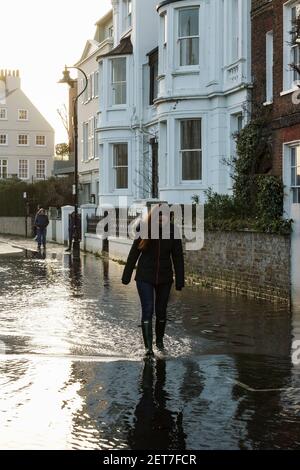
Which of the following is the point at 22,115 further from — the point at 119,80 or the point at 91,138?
the point at 119,80

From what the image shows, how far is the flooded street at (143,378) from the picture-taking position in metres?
6.58

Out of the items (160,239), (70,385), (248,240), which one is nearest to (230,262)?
(248,240)

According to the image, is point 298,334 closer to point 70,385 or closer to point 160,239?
point 160,239

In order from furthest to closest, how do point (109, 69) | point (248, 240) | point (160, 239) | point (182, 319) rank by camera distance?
1. point (109, 69)
2. point (248, 240)
3. point (182, 319)
4. point (160, 239)

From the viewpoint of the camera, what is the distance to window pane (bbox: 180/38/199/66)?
26969mm

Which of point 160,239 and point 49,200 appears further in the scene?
point 49,200

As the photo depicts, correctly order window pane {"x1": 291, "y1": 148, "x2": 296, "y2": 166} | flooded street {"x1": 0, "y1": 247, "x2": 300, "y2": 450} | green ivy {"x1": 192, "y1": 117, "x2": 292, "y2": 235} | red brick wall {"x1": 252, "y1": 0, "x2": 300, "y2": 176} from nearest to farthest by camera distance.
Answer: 1. flooded street {"x1": 0, "y1": 247, "x2": 300, "y2": 450}
2. green ivy {"x1": 192, "y1": 117, "x2": 292, "y2": 235}
3. red brick wall {"x1": 252, "y1": 0, "x2": 300, "y2": 176}
4. window pane {"x1": 291, "y1": 148, "x2": 296, "y2": 166}

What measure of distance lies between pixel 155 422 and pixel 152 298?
3.65 metres

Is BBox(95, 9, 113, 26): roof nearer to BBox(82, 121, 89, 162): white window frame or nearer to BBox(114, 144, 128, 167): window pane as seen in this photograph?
BBox(82, 121, 89, 162): white window frame

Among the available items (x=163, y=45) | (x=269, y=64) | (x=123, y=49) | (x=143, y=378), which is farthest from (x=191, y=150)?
(x=143, y=378)

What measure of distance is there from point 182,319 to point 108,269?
11286 millimetres

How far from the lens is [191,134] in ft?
89.3

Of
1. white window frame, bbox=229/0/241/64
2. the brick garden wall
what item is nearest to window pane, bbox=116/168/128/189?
white window frame, bbox=229/0/241/64

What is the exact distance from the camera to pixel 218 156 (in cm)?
2594
